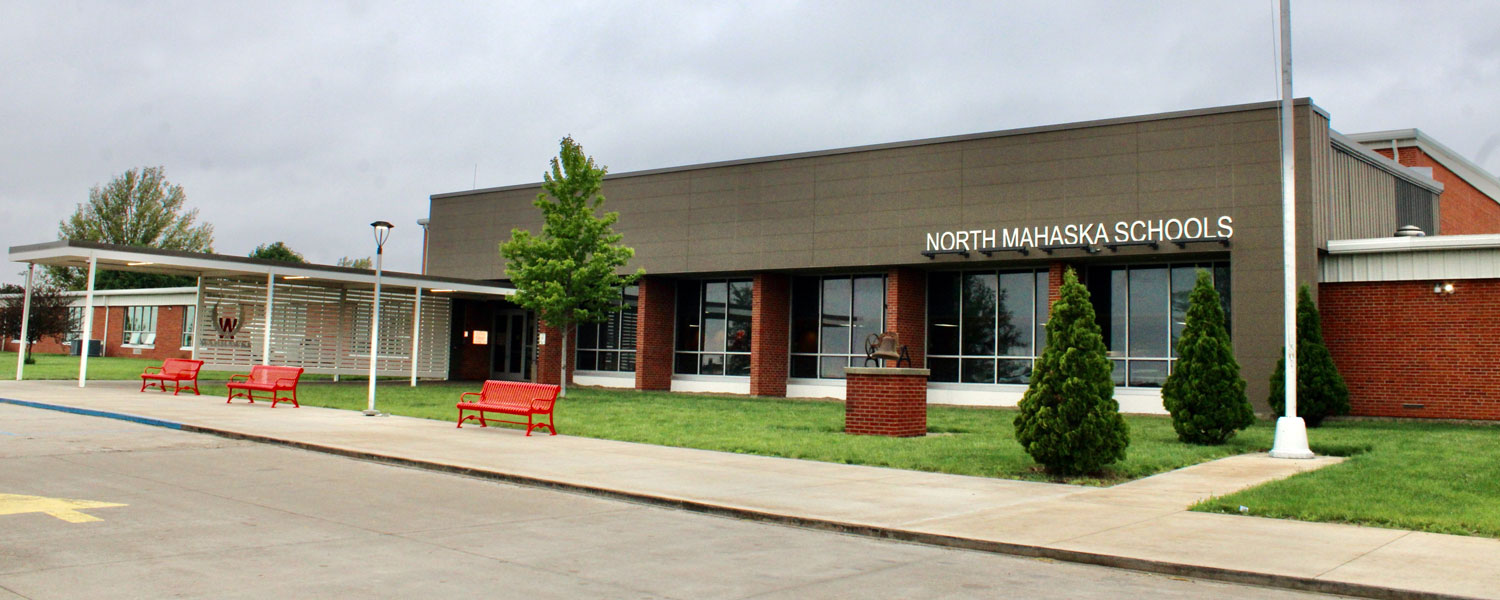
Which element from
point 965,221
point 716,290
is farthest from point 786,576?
point 716,290

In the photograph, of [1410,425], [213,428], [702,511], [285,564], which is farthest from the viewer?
[1410,425]

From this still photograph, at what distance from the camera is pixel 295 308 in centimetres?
3384

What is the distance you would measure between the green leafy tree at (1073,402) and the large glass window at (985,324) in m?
14.8

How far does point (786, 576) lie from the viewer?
727 centimetres

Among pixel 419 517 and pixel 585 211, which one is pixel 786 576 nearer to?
pixel 419 517

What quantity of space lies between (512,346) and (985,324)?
2004 centimetres

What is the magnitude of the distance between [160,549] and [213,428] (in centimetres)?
1022

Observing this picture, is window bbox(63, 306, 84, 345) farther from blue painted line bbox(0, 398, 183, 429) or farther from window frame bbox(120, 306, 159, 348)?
blue painted line bbox(0, 398, 183, 429)

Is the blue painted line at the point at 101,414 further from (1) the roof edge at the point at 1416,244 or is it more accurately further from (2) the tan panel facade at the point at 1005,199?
(1) the roof edge at the point at 1416,244

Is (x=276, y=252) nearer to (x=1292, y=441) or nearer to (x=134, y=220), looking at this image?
(x=134, y=220)

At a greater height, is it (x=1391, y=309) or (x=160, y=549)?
(x=1391, y=309)

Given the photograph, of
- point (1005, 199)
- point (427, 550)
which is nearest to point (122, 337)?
point (1005, 199)

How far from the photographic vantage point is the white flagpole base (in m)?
14.9

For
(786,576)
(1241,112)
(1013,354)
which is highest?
(1241,112)
